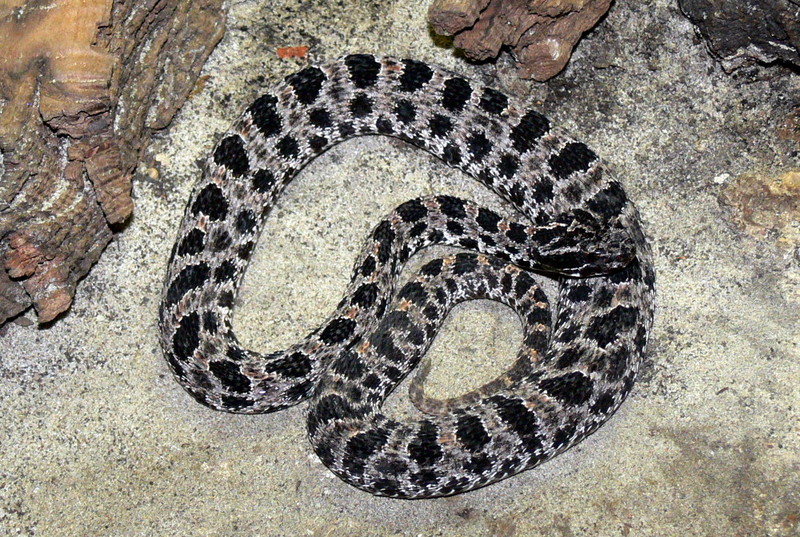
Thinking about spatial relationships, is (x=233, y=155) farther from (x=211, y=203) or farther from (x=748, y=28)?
(x=748, y=28)

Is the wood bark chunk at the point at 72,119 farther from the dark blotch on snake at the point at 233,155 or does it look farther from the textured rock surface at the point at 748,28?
the textured rock surface at the point at 748,28

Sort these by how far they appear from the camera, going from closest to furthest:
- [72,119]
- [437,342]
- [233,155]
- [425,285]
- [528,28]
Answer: [72,119] < [425,285] < [437,342] < [233,155] < [528,28]

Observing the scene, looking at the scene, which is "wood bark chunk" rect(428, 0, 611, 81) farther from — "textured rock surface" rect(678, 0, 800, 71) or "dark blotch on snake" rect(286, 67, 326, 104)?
"dark blotch on snake" rect(286, 67, 326, 104)

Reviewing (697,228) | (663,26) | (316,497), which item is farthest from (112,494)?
(663,26)

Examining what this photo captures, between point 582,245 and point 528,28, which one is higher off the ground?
point 528,28

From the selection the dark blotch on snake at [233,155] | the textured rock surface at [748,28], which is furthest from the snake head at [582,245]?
the dark blotch on snake at [233,155]

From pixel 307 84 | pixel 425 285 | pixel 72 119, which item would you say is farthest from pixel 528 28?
pixel 72 119

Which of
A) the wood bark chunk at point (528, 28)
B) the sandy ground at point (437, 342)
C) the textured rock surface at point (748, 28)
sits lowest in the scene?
the sandy ground at point (437, 342)
